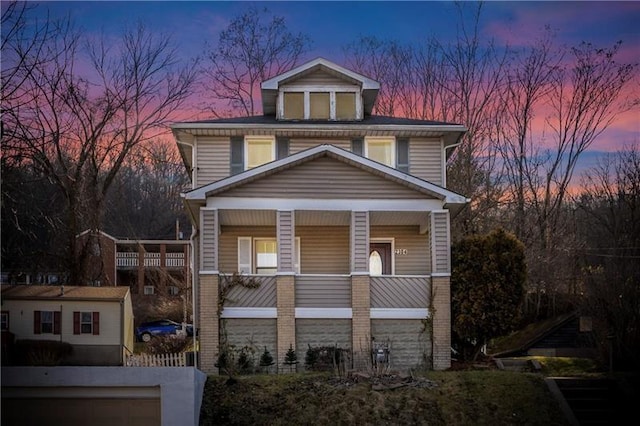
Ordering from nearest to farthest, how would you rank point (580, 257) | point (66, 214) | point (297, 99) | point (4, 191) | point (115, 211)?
point (4, 191), point (297, 99), point (580, 257), point (66, 214), point (115, 211)

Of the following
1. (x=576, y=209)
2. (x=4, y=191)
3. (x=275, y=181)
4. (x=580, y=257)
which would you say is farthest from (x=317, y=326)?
(x=576, y=209)

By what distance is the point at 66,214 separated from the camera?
107ft

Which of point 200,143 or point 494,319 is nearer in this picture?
point 494,319

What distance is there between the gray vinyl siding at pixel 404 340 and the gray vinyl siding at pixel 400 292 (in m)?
0.46

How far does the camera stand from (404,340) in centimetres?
2255

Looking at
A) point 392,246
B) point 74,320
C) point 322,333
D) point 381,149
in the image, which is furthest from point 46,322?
point 381,149

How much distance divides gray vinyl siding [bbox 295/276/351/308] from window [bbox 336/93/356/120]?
5.94 metres

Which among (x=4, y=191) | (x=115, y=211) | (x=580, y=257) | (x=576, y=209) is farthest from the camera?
(x=115, y=211)

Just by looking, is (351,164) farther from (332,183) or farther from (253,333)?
(253,333)

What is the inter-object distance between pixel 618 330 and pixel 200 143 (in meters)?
13.0

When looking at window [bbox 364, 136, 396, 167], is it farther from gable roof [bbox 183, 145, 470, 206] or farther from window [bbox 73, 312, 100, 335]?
window [bbox 73, 312, 100, 335]

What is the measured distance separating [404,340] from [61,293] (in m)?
8.98

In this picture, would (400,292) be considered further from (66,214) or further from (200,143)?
(66,214)

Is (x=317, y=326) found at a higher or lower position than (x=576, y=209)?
lower
